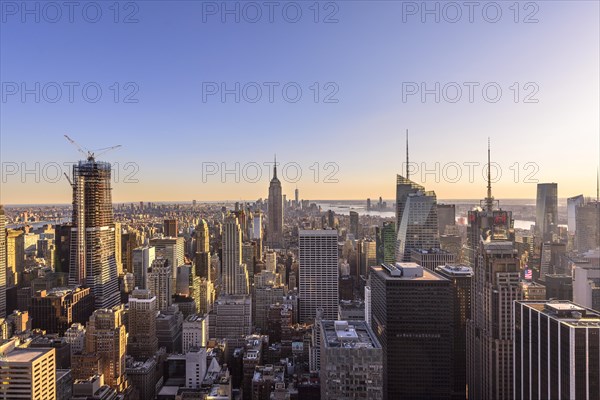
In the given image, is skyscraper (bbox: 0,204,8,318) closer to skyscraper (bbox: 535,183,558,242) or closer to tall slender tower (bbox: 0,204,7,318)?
tall slender tower (bbox: 0,204,7,318)

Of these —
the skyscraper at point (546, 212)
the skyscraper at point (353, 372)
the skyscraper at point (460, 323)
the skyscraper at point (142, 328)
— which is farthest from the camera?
the skyscraper at point (142, 328)

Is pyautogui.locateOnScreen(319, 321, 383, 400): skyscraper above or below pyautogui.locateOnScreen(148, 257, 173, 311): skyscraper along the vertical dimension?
above

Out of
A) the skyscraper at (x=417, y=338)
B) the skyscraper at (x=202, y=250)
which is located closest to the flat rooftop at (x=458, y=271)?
the skyscraper at (x=417, y=338)

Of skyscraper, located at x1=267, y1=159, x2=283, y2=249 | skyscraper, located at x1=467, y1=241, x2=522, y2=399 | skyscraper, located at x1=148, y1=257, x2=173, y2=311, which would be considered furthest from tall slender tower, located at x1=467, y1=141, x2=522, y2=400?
skyscraper, located at x1=267, y1=159, x2=283, y2=249

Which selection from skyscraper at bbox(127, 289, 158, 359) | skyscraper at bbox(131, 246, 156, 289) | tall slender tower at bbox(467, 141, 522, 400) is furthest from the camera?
skyscraper at bbox(131, 246, 156, 289)

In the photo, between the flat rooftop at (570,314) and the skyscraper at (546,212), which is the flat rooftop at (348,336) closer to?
the flat rooftop at (570,314)

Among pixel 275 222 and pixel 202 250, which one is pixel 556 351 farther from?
pixel 275 222

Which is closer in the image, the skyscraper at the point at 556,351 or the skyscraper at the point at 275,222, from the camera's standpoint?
the skyscraper at the point at 556,351
